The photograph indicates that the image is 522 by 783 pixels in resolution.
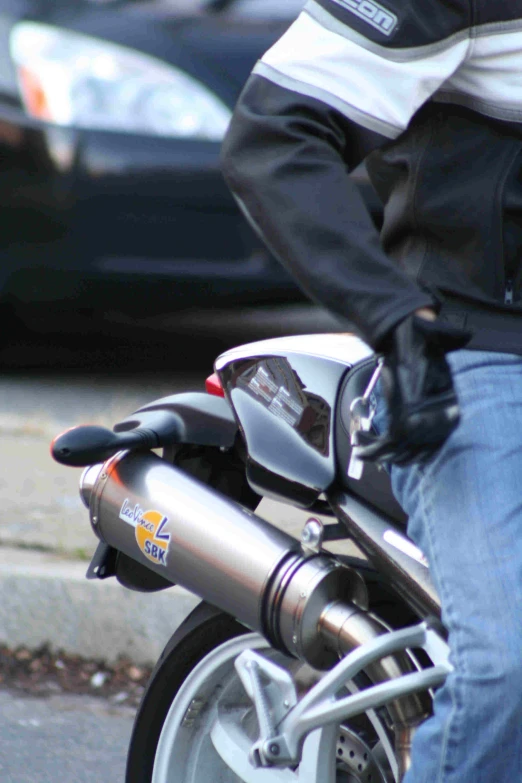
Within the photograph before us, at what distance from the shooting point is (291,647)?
1.79 m

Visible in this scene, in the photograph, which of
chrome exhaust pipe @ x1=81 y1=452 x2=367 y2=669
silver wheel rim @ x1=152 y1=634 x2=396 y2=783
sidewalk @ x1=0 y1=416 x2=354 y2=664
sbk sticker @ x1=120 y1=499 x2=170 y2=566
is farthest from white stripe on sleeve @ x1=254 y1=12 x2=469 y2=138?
sidewalk @ x1=0 y1=416 x2=354 y2=664

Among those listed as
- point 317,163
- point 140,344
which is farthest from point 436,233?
point 140,344

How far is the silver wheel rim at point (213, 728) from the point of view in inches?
80.1

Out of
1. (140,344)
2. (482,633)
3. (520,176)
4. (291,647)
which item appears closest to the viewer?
(482,633)

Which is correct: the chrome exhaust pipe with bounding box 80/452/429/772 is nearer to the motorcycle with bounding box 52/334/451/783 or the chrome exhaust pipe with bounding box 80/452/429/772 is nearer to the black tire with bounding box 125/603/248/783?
the motorcycle with bounding box 52/334/451/783

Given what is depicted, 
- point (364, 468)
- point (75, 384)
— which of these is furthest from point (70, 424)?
point (364, 468)

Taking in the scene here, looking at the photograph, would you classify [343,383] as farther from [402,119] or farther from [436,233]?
[402,119]

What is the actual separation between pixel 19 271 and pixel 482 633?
143 inches

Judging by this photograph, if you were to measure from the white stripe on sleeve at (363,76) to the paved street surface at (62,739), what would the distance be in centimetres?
164

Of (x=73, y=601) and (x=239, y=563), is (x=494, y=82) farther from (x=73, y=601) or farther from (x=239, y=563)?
(x=73, y=601)

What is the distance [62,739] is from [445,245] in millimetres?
1648

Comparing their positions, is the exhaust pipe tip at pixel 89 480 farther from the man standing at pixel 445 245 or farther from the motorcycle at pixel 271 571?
the man standing at pixel 445 245

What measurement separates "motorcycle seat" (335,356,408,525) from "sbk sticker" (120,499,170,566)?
0.93ft

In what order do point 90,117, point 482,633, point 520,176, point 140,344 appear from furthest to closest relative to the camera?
1. point 140,344
2. point 90,117
3. point 520,176
4. point 482,633
